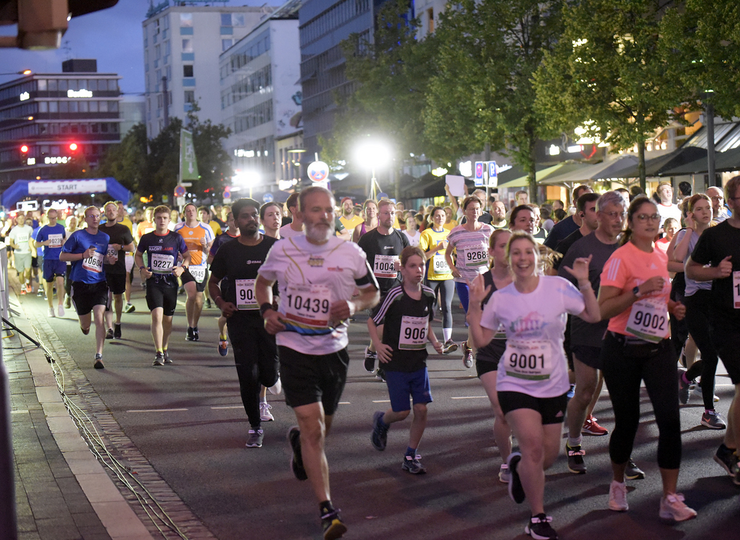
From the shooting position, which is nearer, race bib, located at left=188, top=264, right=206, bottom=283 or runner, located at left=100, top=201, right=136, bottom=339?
runner, located at left=100, top=201, right=136, bottom=339

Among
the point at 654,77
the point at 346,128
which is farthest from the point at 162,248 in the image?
the point at 346,128

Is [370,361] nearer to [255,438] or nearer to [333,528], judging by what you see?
[255,438]

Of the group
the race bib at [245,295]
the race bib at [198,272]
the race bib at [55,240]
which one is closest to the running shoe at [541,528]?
the race bib at [245,295]

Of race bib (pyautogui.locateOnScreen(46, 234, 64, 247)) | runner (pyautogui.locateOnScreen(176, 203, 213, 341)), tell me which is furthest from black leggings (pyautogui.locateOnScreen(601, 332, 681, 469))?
race bib (pyautogui.locateOnScreen(46, 234, 64, 247))

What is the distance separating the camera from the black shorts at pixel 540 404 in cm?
568

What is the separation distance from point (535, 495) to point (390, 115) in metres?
45.4

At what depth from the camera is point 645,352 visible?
6.17m

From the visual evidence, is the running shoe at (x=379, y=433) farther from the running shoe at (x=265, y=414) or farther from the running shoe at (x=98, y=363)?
the running shoe at (x=98, y=363)

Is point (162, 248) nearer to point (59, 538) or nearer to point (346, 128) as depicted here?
point (59, 538)

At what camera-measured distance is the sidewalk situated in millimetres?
5926

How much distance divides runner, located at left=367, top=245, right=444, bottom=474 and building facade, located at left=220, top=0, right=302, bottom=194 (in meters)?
86.0

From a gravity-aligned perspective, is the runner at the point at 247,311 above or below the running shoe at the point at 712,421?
above

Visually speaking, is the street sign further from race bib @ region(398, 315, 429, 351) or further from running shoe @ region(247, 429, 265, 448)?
race bib @ region(398, 315, 429, 351)

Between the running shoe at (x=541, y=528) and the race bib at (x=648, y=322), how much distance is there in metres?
1.23
